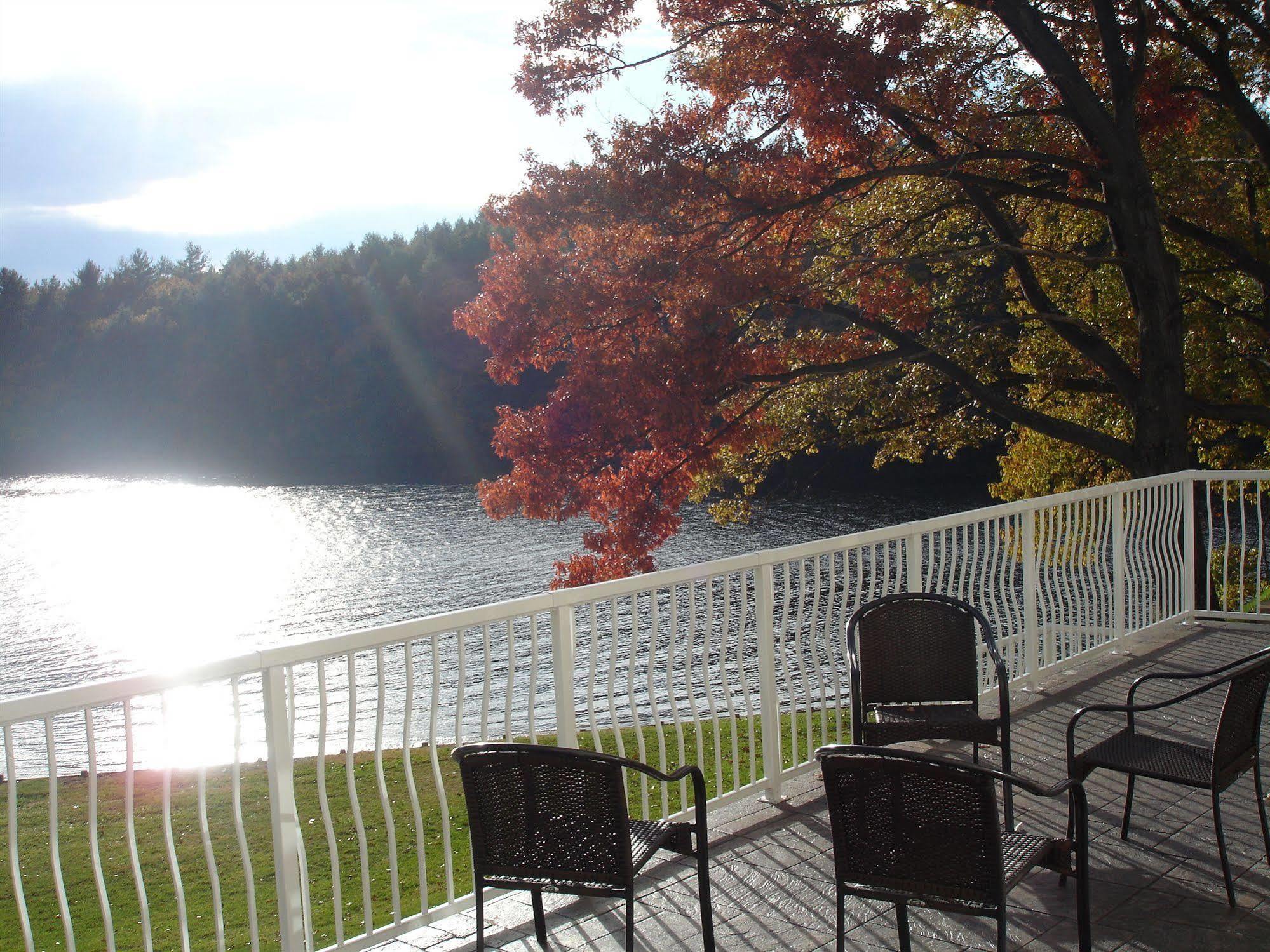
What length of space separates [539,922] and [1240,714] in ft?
6.84

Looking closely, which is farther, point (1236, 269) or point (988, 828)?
point (1236, 269)

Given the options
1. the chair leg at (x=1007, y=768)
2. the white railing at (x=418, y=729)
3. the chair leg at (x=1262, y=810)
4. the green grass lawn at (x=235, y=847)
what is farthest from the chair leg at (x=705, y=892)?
the chair leg at (x=1262, y=810)

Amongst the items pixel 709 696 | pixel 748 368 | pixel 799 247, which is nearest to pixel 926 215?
pixel 799 247

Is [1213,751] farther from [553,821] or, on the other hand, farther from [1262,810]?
[553,821]

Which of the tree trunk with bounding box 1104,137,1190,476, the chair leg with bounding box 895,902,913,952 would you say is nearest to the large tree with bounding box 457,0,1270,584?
the tree trunk with bounding box 1104,137,1190,476

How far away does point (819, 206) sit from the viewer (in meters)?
11.2

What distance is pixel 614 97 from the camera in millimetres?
10820

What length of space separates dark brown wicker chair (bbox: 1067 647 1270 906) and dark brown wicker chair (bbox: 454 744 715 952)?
136 centimetres

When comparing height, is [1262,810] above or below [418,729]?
above

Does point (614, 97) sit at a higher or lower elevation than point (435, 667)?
higher

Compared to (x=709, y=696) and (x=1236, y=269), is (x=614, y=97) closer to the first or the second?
(x=1236, y=269)

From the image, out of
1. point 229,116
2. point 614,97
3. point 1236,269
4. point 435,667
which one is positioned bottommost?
point 435,667

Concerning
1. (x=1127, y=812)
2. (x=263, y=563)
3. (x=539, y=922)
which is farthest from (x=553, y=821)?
(x=263, y=563)

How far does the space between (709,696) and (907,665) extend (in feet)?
2.67
